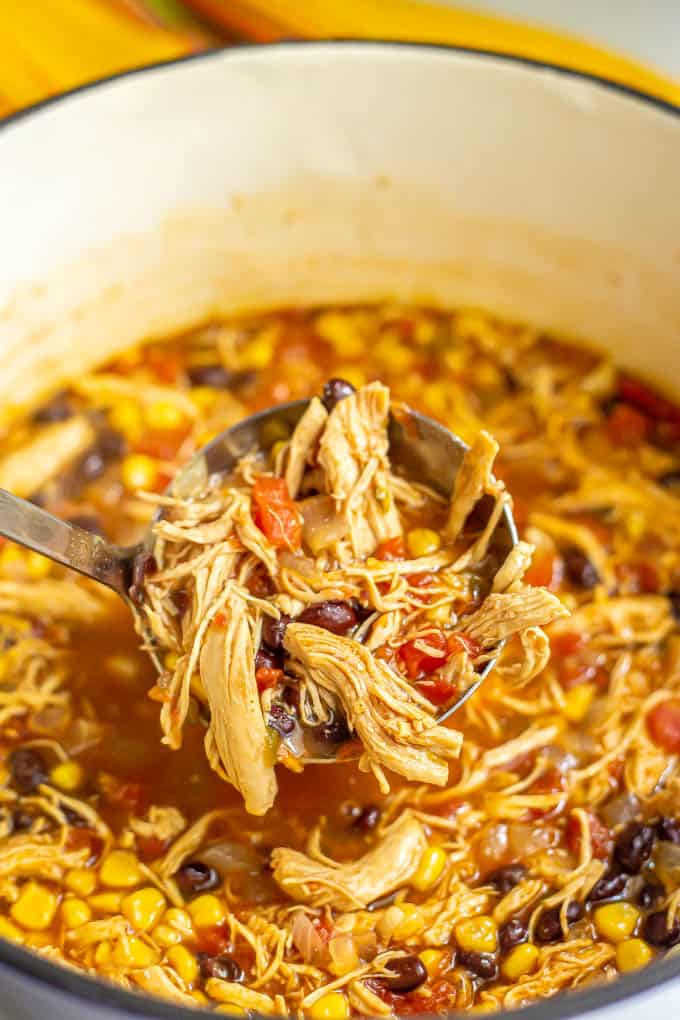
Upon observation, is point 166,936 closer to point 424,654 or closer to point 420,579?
point 424,654

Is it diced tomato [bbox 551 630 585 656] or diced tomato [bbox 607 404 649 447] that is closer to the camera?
diced tomato [bbox 551 630 585 656]

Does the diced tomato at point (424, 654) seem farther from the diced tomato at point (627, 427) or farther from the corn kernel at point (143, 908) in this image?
the diced tomato at point (627, 427)

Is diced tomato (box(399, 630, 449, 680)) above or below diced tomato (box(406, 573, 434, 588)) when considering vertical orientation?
below

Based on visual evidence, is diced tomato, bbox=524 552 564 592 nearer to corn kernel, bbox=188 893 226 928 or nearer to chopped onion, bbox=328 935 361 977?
chopped onion, bbox=328 935 361 977

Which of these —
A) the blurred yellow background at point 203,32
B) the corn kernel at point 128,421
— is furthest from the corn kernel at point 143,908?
the blurred yellow background at point 203,32

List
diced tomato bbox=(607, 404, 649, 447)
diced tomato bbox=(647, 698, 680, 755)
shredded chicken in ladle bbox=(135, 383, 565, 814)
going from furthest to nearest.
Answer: diced tomato bbox=(607, 404, 649, 447)
diced tomato bbox=(647, 698, 680, 755)
shredded chicken in ladle bbox=(135, 383, 565, 814)

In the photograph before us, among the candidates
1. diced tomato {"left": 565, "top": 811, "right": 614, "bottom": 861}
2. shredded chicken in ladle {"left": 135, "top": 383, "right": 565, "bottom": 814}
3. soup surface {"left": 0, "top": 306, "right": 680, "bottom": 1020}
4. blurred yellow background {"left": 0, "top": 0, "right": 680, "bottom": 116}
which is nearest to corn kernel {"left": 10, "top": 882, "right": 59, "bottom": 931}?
soup surface {"left": 0, "top": 306, "right": 680, "bottom": 1020}
